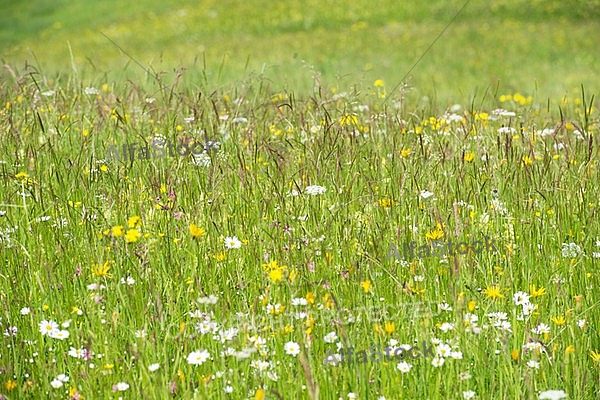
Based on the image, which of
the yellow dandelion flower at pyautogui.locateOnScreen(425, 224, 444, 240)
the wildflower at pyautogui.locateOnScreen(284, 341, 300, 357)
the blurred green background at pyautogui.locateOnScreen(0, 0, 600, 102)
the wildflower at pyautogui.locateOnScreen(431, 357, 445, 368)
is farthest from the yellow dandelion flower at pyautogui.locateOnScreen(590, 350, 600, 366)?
the blurred green background at pyautogui.locateOnScreen(0, 0, 600, 102)

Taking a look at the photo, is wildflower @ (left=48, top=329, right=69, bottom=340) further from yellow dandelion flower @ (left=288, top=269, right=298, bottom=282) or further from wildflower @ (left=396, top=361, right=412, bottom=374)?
wildflower @ (left=396, top=361, right=412, bottom=374)

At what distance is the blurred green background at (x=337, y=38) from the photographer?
1288 centimetres

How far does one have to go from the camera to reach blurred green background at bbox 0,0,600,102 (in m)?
12.9

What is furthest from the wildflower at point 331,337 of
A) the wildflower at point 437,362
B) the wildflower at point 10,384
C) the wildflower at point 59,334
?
the wildflower at point 10,384

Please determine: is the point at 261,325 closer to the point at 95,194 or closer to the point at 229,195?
the point at 229,195

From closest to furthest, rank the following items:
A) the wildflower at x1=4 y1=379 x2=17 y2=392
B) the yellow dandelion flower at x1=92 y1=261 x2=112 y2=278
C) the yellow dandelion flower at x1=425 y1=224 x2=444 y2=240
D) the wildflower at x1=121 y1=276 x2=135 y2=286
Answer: the wildflower at x1=4 y1=379 x2=17 y2=392
the yellow dandelion flower at x1=92 y1=261 x2=112 y2=278
the wildflower at x1=121 y1=276 x2=135 y2=286
the yellow dandelion flower at x1=425 y1=224 x2=444 y2=240

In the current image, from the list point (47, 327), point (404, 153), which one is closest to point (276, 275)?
point (47, 327)

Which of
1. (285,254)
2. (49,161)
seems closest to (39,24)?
(49,161)

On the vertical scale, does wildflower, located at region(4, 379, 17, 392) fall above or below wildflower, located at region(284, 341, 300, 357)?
above

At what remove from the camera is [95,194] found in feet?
12.4

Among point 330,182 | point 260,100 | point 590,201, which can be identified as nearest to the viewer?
point 590,201

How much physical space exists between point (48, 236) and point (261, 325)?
4.04ft

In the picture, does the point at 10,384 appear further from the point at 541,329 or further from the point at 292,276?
the point at 541,329

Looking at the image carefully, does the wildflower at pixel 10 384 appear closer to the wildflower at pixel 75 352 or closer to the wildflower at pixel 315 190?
the wildflower at pixel 75 352
